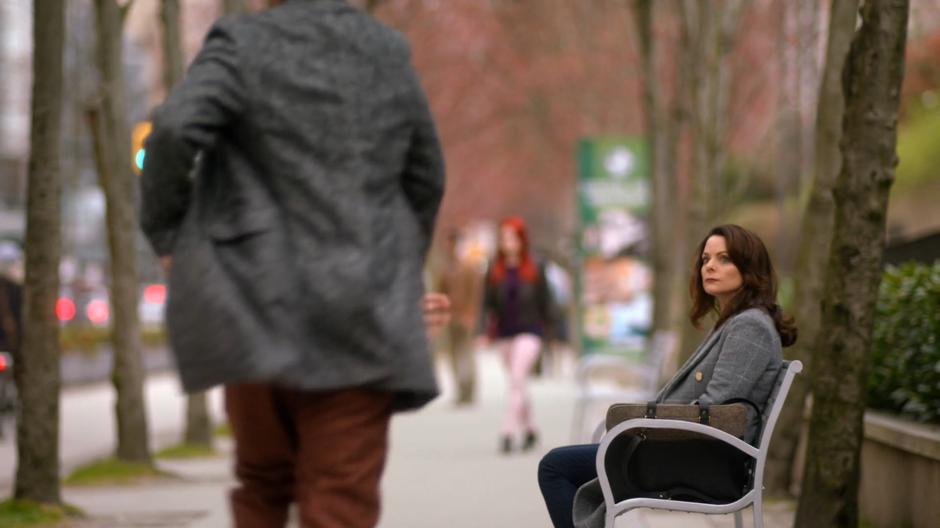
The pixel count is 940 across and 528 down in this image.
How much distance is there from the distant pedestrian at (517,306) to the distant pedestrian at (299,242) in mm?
10456

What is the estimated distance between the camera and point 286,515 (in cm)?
441

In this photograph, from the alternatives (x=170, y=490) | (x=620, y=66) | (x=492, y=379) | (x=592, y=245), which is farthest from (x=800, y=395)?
(x=620, y=66)

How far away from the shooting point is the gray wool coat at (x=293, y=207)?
161 inches

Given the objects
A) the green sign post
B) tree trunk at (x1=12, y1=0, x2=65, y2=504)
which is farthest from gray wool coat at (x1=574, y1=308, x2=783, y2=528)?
the green sign post

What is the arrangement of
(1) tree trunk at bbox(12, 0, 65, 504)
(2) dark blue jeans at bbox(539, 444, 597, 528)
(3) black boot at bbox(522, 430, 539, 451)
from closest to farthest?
(2) dark blue jeans at bbox(539, 444, 597, 528), (1) tree trunk at bbox(12, 0, 65, 504), (3) black boot at bbox(522, 430, 539, 451)

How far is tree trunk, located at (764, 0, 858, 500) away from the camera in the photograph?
32.9 ft

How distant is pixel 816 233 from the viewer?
34.3ft

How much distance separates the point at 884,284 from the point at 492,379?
23346mm

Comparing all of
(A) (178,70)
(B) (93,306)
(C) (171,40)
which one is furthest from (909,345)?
(B) (93,306)

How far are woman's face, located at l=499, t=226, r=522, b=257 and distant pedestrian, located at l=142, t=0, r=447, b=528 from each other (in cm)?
1127

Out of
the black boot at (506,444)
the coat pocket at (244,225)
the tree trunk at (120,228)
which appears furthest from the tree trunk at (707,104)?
the coat pocket at (244,225)

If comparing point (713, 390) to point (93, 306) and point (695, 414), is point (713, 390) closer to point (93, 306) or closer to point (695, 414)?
point (695, 414)

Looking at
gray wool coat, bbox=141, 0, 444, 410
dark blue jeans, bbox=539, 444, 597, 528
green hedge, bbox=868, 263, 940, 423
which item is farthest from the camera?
green hedge, bbox=868, 263, 940, 423

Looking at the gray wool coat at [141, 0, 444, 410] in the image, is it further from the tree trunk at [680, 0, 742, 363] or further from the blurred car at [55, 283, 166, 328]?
the blurred car at [55, 283, 166, 328]
